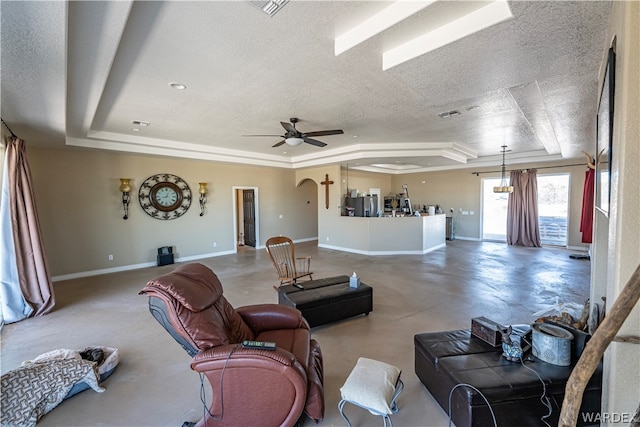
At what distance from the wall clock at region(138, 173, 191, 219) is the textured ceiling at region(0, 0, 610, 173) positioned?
139 cm

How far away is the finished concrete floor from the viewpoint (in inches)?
78.7

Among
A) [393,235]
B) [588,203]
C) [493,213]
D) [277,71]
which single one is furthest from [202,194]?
[493,213]

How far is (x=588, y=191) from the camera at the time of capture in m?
4.16

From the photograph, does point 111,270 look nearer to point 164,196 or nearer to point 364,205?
point 164,196

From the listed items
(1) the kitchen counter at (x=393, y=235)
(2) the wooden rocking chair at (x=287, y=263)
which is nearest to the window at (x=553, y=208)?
(1) the kitchen counter at (x=393, y=235)

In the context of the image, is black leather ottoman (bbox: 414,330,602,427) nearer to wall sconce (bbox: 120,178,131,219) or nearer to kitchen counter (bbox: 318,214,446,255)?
kitchen counter (bbox: 318,214,446,255)

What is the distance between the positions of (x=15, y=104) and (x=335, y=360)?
4345 mm

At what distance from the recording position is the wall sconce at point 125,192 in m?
5.91

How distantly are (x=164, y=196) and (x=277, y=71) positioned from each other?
522cm

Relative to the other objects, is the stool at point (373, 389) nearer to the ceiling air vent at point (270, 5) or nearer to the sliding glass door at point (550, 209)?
the ceiling air vent at point (270, 5)

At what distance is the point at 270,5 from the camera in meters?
1.83

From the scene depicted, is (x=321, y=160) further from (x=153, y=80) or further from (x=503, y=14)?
(x=503, y=14)

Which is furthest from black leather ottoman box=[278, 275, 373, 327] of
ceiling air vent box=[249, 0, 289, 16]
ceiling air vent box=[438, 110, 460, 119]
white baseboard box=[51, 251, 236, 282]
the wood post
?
white baseboard box=[51, 251, 236, 282]

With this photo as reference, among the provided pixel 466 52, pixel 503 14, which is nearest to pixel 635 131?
pixel 503 14
